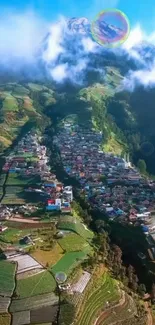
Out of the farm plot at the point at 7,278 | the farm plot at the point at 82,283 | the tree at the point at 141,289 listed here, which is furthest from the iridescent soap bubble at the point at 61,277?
the tree at the point at 141,289

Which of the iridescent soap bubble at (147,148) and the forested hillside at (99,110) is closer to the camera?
the iridescent soap bubble at (147,148)

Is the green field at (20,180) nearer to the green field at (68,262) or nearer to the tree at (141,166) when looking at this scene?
the tree at (141,166)

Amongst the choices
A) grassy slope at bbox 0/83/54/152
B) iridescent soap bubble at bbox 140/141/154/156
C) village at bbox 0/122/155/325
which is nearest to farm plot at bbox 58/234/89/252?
village at bbox 0/122/155/325

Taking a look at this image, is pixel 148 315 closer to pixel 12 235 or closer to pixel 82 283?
pixel 82 283

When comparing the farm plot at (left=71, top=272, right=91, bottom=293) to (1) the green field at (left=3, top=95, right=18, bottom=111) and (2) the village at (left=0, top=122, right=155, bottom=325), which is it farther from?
(1) the green field at (left=3, top=95, right=18, bottom=111)

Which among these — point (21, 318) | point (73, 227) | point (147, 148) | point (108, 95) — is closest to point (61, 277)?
point (21, 318)
